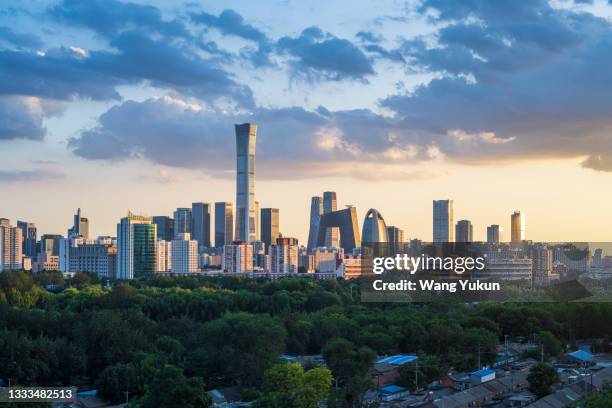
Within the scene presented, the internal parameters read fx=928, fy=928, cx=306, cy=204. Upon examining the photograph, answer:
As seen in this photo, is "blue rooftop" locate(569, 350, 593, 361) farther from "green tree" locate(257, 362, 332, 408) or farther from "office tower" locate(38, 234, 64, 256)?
"office tower" locate(38, 234, 64, 256)

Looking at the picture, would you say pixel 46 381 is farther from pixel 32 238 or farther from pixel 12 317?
pixel 32 238

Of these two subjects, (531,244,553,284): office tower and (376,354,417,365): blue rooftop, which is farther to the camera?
(531,244,553,284): office tower

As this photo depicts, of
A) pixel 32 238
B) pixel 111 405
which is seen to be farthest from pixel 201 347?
pixel 32 238

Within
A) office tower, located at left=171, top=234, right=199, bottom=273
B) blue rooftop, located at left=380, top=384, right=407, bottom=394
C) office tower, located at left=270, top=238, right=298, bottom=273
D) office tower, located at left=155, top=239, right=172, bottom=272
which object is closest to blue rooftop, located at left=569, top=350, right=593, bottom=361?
blue rooftop, located at left=380, top=384, right=407, bottom=394

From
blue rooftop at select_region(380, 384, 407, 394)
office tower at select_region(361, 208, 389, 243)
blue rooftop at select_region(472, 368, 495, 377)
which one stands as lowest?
blue rooftop at select_region(380, 384, 407, 394)

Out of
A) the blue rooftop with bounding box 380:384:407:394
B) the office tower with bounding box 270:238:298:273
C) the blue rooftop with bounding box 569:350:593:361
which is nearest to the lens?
the blue rooftop with bounding box 380:384:407:394

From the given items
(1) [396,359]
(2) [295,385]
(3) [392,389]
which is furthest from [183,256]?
(2) [295,385]
